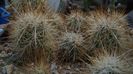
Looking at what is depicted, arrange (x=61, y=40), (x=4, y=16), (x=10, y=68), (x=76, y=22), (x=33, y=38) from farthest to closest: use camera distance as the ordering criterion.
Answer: (x=4, y=16) < (x=76, y=22) < (x=61, y=40) < (x=33, y=38) < (x=10, y=68)

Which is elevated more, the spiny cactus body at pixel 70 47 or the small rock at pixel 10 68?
the spiny cactus body at pixel 70 47

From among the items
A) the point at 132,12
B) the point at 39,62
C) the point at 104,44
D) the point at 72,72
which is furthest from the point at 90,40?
the point at 132,12

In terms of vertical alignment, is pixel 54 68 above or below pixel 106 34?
below

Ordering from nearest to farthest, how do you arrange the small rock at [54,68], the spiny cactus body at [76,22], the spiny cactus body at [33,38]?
the small rock at [54,68], the spiny cactus body at [33,38], the spiny cactus body at [76,22]

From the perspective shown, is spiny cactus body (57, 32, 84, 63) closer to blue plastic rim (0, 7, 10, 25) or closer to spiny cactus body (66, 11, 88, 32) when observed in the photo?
spiny cactus body (66, 11, 88, 32)

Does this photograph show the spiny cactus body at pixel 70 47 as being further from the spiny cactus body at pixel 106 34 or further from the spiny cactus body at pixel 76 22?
the spiny cactus body at pixel 76 22

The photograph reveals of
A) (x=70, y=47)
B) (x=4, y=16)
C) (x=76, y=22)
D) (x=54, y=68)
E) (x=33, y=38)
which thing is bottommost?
(x=54, y=68)

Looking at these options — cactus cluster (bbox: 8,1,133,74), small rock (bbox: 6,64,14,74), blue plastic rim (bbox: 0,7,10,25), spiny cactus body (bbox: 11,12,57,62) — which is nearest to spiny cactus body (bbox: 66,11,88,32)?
cactus cluster (bbox: 8,1,133,74)

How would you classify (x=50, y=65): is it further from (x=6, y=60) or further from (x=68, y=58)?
(x=6, y=60)

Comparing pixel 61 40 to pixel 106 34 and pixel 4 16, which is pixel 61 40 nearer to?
pixel 106 34

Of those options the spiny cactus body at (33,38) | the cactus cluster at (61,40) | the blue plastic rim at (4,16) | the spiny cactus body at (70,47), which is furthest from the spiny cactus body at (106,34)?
the blue plastic rim at (4,16)

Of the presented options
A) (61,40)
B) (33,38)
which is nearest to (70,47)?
(61,40)
